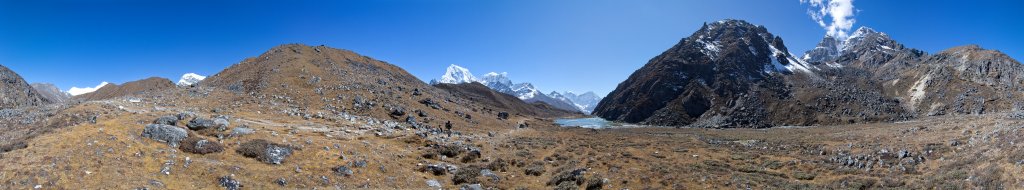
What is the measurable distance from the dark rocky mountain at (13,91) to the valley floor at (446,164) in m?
120

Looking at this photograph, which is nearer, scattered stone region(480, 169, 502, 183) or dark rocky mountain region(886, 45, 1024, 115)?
scattered stone region(480, 169, 502, 183)

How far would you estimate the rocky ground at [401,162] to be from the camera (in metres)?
25.1

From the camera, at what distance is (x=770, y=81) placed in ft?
601

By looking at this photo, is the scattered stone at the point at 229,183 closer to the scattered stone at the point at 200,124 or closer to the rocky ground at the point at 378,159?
the rocky ground at the point at 378,159

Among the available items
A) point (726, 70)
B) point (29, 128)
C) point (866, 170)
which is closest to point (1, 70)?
point (29, 128)

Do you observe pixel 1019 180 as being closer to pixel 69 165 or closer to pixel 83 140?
pixel 69 165

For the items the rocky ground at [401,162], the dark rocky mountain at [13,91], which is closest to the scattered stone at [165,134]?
the rocky ground at [401,162]

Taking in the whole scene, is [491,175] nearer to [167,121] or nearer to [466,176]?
[466,176]

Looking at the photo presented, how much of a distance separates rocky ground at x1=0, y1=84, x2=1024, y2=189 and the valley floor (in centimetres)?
10

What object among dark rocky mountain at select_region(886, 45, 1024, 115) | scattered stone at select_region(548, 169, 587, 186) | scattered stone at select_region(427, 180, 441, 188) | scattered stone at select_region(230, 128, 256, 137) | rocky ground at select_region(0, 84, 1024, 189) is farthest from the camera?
dark rocky mountain at select_region(886, 45, 1024, 115)

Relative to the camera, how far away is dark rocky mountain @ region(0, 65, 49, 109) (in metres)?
122

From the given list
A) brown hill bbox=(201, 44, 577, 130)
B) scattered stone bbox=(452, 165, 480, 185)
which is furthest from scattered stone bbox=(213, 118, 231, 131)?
scattered stone bbox=(452, 165, 480, 185)

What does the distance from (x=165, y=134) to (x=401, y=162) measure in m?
15.9

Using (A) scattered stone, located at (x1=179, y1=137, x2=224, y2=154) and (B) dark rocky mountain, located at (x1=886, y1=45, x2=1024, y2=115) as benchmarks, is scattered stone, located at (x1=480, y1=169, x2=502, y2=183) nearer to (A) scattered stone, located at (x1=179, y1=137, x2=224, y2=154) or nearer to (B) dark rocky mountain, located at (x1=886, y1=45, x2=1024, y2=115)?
(A) scattered stone, located at (x1=179, y1=137, x2=224, y2=154)
